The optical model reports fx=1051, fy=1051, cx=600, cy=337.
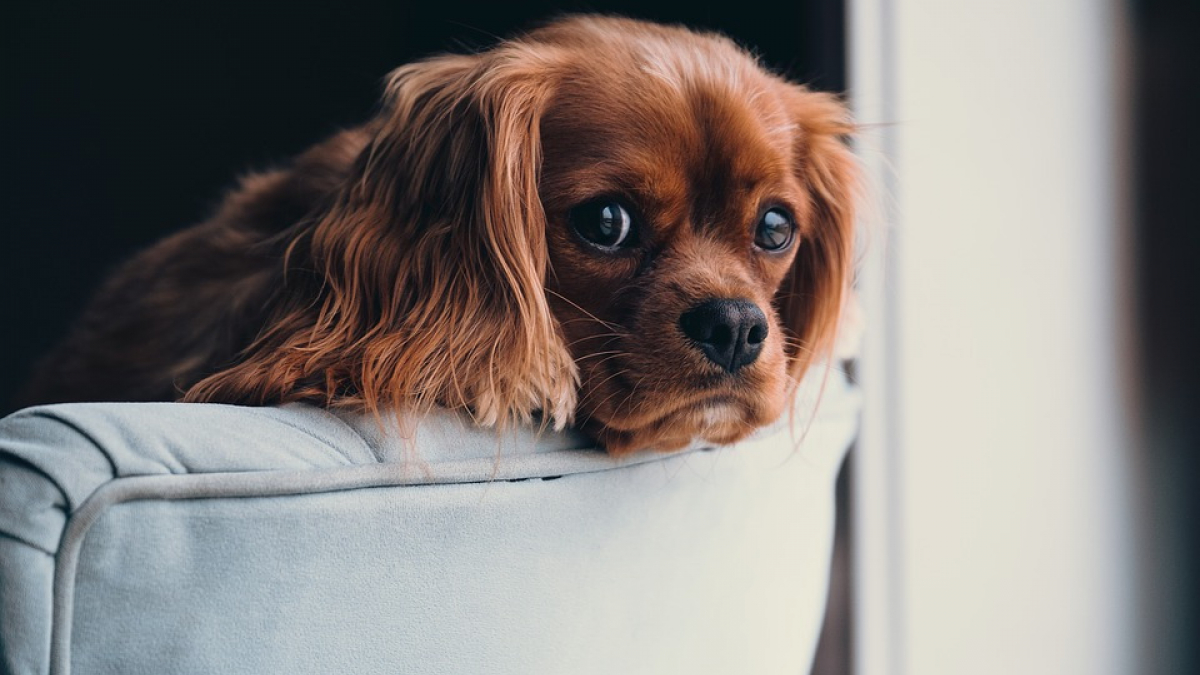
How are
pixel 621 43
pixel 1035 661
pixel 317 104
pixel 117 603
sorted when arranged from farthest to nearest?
pixel 317 104 → pixel 1035 661 → pixel 621 43 → pixel 117 603

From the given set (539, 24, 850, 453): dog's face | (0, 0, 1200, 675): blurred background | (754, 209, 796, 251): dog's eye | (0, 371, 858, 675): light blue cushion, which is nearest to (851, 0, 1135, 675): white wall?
(0, 0, 1200, 675): blurred background

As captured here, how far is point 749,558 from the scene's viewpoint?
1.21 meters

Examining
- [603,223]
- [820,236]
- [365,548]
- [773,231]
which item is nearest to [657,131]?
[603,223]

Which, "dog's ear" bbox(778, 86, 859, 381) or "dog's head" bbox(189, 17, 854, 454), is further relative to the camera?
"dog's ear" bbox(778, 86, 859, 381)

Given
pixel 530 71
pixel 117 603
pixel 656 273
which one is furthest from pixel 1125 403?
pixel 117 603

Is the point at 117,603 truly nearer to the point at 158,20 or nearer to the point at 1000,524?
the point at 1000,524

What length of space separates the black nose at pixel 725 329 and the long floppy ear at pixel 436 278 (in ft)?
0.47

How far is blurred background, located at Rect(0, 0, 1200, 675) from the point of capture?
1.95m

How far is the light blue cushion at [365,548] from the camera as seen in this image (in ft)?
2.32

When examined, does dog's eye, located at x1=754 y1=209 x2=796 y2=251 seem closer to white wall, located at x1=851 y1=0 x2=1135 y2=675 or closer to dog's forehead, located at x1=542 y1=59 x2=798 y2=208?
dog's forehead, located at x1=542 y1=59 x2=798 y2=208

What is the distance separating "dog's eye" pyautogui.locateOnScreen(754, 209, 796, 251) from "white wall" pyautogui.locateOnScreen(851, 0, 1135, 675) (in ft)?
2.13

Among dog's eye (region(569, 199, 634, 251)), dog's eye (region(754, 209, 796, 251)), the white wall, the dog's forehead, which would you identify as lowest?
the white wall

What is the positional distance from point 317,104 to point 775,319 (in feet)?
10.4

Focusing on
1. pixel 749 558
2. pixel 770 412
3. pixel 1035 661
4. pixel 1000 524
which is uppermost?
pixel 770 412
